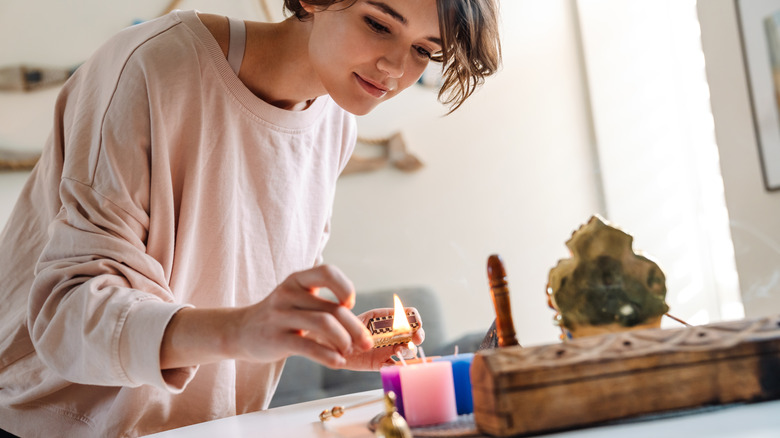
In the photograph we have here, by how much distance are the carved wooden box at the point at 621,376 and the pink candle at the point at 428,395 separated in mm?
61

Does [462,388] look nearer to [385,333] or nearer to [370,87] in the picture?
[385,333]

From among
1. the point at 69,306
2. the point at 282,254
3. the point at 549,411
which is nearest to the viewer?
the point at 549,411

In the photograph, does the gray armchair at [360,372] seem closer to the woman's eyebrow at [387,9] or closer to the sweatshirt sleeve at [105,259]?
the sweatshirt sleeve at [105,259]

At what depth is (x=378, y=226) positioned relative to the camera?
2885mm

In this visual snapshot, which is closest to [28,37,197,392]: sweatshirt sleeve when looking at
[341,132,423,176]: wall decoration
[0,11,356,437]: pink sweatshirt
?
[0,11,356,437]: pink sweatshirt

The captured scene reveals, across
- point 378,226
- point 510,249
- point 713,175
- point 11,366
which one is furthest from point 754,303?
point 11,366

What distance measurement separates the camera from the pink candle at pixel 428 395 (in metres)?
0.64

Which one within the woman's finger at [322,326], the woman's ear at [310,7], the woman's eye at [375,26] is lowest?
the woman's finger at [322,326]

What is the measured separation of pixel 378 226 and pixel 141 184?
77.6 inches

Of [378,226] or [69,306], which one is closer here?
[69,306]

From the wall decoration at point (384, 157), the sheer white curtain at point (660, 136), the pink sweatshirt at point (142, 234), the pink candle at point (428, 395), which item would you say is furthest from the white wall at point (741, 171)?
the pink candle at point (428, 395)

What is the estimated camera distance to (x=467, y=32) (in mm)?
1021

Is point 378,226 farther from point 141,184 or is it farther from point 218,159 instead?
point 141,184

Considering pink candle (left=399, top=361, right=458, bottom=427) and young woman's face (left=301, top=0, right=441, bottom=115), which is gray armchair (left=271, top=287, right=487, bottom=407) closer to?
young woman's face (left=301, top=0, right=441, bottom=115)
